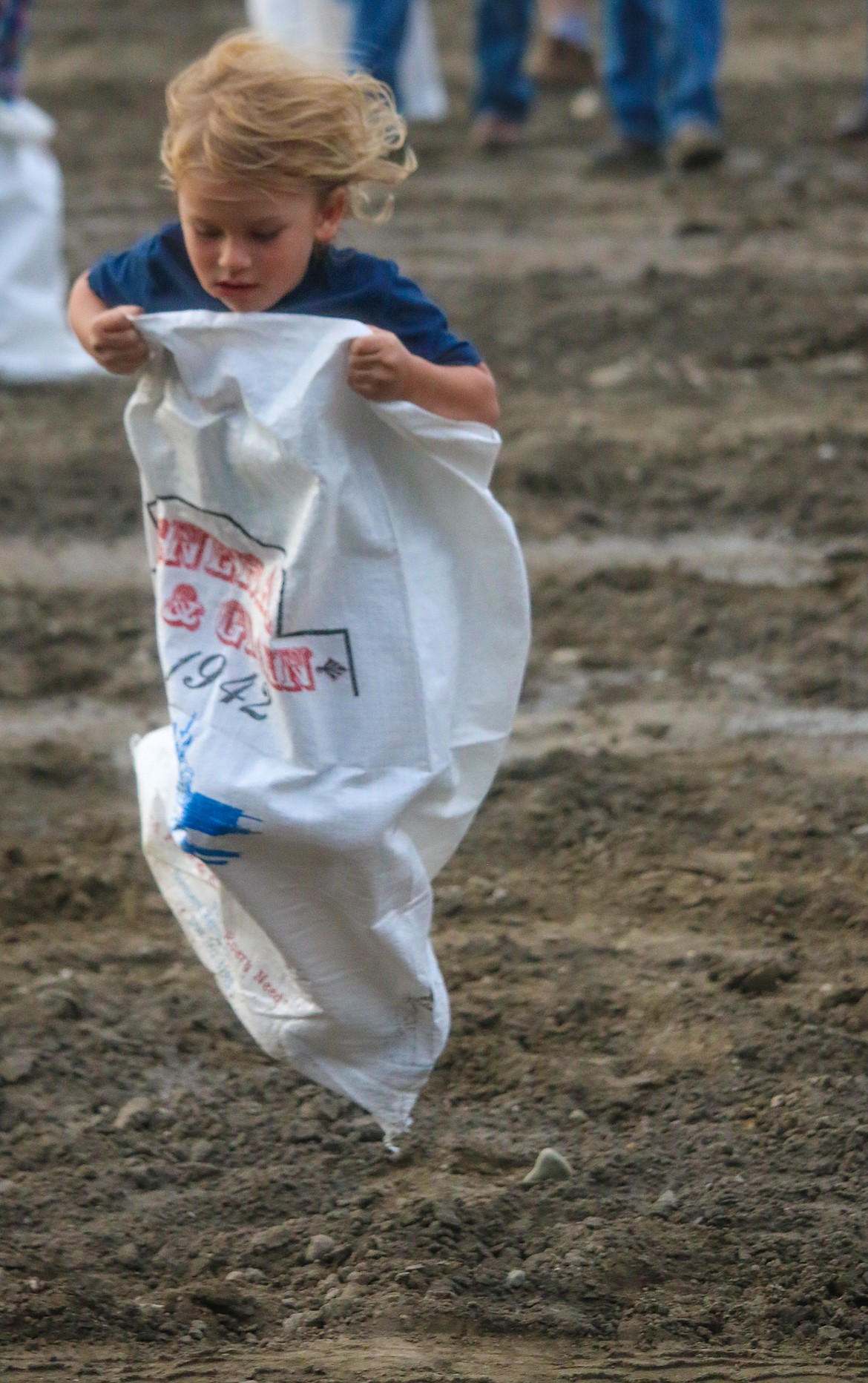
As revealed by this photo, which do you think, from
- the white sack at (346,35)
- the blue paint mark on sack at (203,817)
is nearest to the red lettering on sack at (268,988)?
the blue paint mark on sack at (203,817)

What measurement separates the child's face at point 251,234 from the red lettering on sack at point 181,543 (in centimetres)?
28

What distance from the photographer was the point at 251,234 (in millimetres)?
1897

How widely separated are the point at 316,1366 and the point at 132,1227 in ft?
1.24

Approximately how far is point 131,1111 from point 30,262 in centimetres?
339

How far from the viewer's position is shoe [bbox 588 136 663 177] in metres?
6.89

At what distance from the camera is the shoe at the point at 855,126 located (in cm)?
714

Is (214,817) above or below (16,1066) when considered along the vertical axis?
above

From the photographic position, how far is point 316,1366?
192cm

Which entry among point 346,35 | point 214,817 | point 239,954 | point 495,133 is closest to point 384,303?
point 214,817

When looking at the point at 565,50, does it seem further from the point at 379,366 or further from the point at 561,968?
the point at 379,366

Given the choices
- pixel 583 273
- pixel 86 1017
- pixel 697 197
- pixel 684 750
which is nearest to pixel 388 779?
pixel 86 1017

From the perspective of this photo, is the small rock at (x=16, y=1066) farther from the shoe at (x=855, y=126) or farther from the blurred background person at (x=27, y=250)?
the shoe at (x=855, y=126)

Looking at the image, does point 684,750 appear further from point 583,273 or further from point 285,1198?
point 583,273

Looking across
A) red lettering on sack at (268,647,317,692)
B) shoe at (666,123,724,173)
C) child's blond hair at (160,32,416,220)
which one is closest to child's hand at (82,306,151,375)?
child's blond hair at (160,32,416,220)
